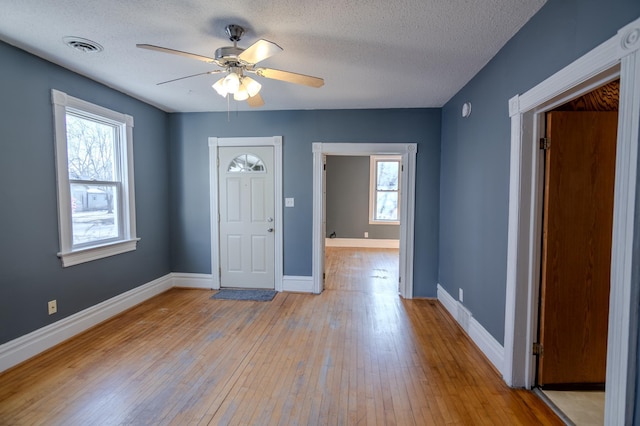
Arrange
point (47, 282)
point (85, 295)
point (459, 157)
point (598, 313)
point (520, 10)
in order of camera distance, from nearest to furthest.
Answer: point (520, 10), point (598, 313), point (47, 282), point (85, 295), point (459, 157)

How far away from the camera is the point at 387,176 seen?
7691 mm

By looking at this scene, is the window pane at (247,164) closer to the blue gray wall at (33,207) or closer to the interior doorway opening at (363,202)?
the blue gray wall at (33,207)

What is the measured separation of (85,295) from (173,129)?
7.96 feet

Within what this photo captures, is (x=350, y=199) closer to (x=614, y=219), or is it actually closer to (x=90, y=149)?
(x=90, y=149)

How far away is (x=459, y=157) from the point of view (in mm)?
3301

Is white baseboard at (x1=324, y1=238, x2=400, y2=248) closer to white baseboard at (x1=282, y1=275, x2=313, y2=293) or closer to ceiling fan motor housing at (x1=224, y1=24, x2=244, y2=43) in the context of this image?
white baseboard at (x1=282, y1=275, x2=313, y2=293)

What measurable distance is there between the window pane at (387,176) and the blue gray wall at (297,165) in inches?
146

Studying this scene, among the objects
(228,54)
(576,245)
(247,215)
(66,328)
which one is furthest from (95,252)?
(576,245)

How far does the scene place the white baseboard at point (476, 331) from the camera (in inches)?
92.9

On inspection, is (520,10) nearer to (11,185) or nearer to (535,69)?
(535,69)

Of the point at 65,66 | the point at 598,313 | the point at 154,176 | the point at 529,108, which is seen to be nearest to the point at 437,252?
the point at 598,313

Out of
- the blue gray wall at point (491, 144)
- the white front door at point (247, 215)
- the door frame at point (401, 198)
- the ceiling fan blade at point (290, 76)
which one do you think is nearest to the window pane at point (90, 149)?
the white front door at point (247, 215)

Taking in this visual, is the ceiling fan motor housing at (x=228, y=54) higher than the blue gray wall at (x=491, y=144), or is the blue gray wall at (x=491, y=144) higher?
the ceiling fan motor housing at (x=228, y=54)

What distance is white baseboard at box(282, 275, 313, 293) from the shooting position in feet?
13.8
